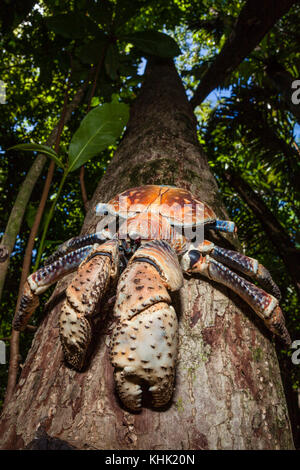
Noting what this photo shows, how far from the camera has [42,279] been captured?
134 centimetres

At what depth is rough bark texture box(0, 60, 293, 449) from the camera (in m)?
0.94

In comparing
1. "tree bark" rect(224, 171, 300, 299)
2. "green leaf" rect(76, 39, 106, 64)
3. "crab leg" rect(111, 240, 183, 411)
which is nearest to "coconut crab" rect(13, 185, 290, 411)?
"crab leg" rect(111, 240, 183, 411)

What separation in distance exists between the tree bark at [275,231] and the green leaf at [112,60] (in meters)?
1.77

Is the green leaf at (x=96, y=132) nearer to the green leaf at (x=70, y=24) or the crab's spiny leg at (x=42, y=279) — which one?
the crab's spiny leg at (x=42, y=279)

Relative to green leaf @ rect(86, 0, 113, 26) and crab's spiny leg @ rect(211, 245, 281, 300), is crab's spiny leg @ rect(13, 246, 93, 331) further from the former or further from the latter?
green leaf @ rect(86, 0, 113, 26)

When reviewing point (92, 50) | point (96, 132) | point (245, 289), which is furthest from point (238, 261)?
point (92, 50)

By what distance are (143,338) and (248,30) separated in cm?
348

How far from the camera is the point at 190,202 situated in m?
1.44

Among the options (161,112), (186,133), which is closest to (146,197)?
(186,133)

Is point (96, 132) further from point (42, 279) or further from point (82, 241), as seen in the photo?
point (42, 279)

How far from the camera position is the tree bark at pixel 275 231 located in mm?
2873

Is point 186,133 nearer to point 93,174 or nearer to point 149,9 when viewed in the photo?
point 93,174

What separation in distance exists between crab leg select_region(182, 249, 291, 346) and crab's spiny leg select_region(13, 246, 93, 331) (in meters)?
0.52

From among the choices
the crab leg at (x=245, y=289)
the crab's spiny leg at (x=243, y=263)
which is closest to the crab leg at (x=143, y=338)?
the crab leg at (x=245, y=289)
